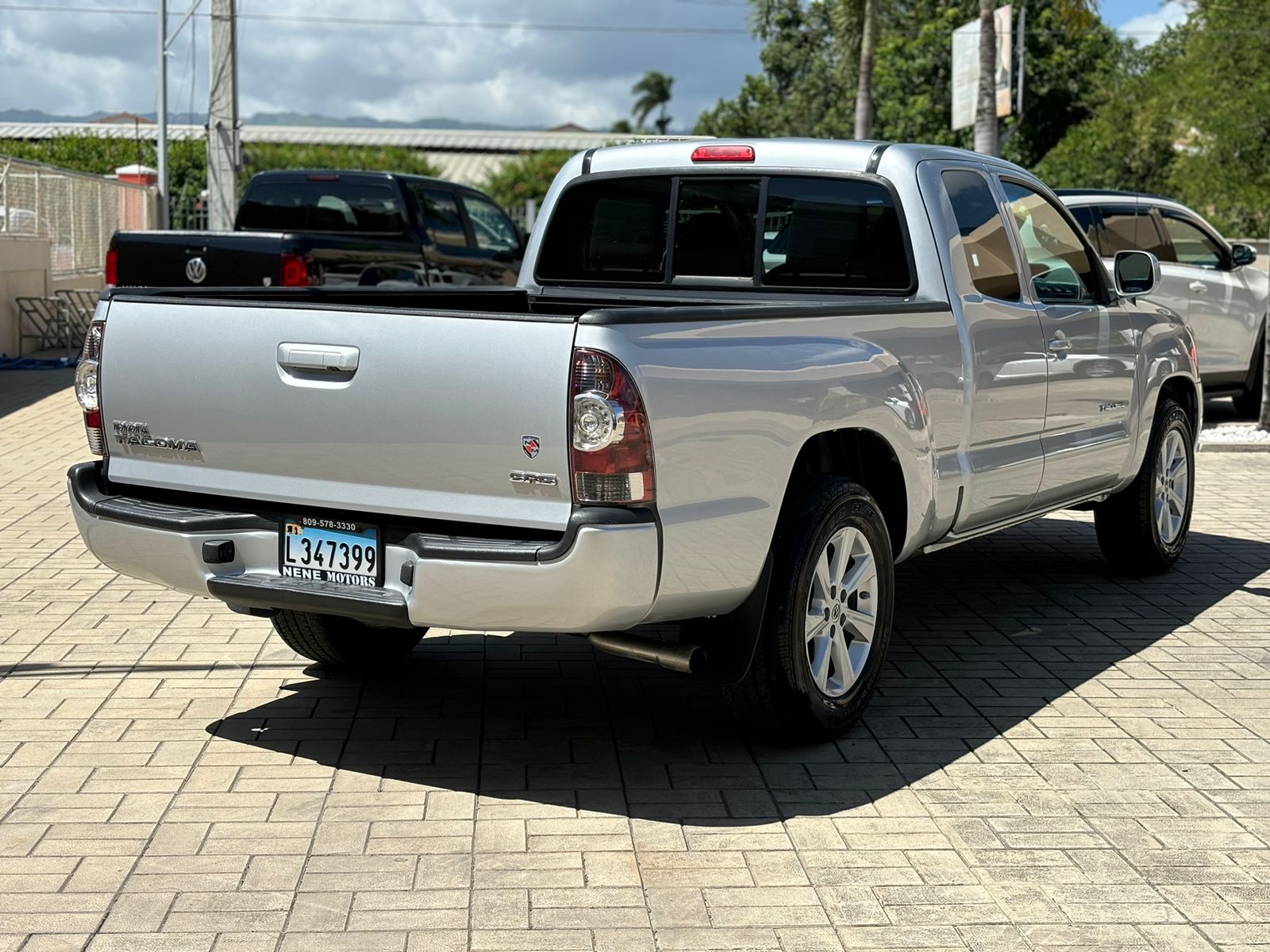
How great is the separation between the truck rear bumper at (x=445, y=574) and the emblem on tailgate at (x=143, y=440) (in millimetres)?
193

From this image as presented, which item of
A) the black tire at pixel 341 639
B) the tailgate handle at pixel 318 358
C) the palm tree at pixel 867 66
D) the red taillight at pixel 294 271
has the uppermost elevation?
the palm tree at pixel 867 66

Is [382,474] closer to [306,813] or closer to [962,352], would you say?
[306,813]

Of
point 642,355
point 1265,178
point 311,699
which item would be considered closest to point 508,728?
point 311,699

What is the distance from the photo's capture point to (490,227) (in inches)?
696

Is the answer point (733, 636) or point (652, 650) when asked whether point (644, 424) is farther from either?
point (733, 636)

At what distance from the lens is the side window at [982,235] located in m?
6.35

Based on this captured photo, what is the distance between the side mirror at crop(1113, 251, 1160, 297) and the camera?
762 cm

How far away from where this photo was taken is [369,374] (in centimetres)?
469

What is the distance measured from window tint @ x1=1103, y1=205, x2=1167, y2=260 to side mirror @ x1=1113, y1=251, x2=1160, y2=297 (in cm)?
574

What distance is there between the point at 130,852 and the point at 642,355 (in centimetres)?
191

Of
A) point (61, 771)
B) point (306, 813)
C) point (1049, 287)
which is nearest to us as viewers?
point (306, 813)

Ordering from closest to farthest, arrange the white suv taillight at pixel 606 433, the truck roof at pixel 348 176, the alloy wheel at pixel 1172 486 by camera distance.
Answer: the white suv taillight at pixel 606 433, the alloy wheel at pixel 1172 486, the truck roof at pixel 348 176

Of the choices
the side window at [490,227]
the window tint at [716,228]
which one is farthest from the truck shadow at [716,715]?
the side window at [490,227]

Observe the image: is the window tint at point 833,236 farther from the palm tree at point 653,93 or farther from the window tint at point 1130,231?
the palm tree at point 653,93
